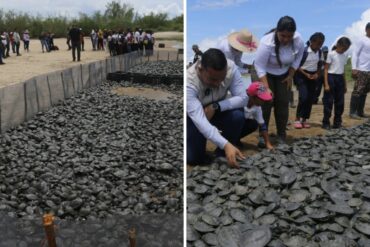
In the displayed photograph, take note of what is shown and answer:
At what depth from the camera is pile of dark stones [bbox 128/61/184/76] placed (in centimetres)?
1291

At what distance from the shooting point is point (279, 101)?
3455 millimetres

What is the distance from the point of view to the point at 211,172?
252 cm

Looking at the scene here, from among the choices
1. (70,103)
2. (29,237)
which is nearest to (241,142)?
(29,237)

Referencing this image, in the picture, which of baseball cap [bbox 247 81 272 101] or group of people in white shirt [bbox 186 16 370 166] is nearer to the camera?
group of people in white shirt [bbox 186 16 370 166]

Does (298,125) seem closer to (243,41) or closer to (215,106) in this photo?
(243,41)

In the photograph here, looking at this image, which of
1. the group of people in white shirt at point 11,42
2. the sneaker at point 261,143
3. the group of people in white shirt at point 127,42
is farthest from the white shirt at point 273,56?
the group of people in white shirt at point 127,42

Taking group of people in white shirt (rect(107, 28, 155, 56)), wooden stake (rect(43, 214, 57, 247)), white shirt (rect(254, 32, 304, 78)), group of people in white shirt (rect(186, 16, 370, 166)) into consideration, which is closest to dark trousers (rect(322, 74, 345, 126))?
group of people in white shirt (rect(186, 16, 370, 166))

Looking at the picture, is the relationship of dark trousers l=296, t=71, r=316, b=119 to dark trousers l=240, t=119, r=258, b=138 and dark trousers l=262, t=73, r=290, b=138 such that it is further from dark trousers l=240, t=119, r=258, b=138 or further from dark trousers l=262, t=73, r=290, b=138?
dark trousers l=240, t=119, r=258, b=138

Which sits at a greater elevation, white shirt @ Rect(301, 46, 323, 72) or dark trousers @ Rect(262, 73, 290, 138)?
white shirt @ Rect(301, 46, 323, 72)

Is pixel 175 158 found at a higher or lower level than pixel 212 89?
lower

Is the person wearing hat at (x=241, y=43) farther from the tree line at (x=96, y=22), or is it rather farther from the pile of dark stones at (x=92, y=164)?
the tree line at (x=96, y=22)

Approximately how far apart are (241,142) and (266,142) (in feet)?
1.19

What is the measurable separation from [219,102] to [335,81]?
240cm

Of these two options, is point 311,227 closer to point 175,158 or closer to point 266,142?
point 266,142
